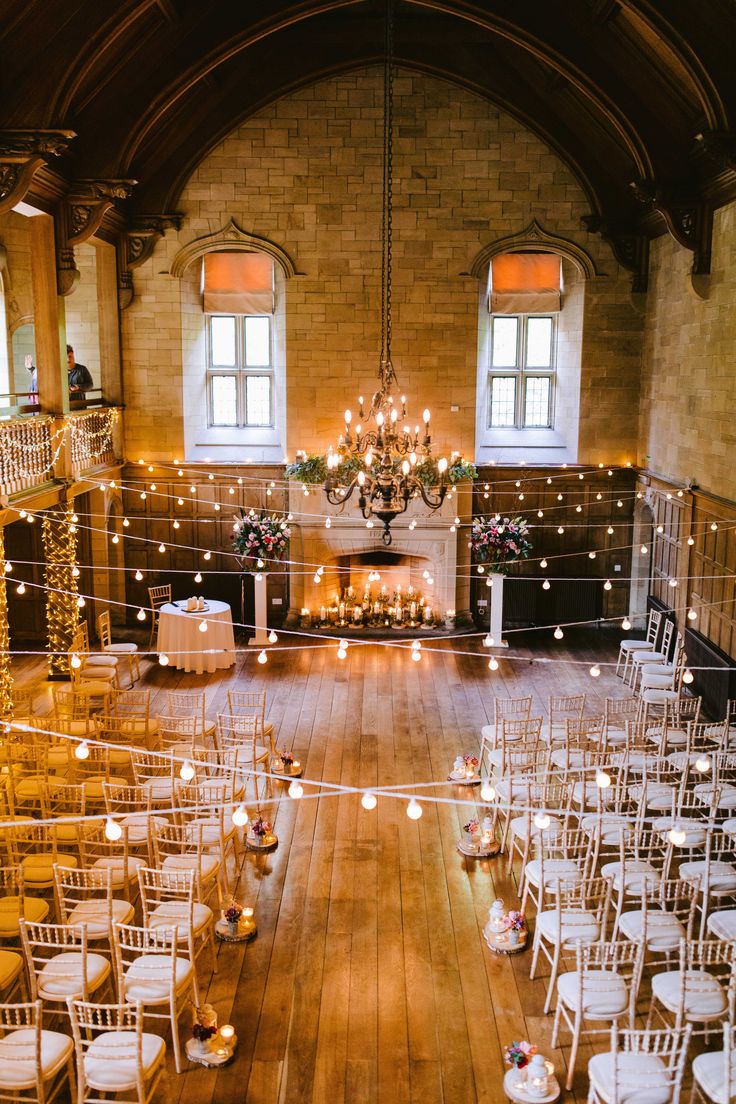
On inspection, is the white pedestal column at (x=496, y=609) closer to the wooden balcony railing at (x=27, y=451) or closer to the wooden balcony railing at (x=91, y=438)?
the wooden balcony railing at (x=91, y=438)

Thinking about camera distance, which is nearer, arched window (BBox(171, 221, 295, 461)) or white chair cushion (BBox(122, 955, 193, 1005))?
white chair cushion (BBox(122, 955, 193, 1005))

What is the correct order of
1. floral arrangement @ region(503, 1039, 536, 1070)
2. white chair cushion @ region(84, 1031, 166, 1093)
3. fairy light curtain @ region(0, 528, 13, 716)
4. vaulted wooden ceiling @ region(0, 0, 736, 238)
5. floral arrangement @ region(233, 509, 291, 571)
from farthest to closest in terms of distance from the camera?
floral arrangement @ region(233, 509, 291, 571), fairy light curtain @ region(0, 528, 13, 716), vaulted wooden ceiling @ region(0, 0, 736, 238), floral arrangement @ region(503, 1039, 536, 1070), white chair cushion @ region(84, 1031, 166, 1093)

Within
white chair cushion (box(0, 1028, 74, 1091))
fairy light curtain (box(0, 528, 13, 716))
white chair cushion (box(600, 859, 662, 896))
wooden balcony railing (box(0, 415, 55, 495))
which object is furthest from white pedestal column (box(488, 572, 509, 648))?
white chair cushion (box(0, 1028, 74, 1091))

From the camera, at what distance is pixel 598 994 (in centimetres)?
664

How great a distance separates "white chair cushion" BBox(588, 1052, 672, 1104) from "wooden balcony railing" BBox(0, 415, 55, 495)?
9.13 m

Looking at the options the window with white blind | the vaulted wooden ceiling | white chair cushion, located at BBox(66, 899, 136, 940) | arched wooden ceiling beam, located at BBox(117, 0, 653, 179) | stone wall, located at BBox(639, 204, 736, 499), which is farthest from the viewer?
the window with white blind

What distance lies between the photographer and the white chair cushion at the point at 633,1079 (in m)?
5.75

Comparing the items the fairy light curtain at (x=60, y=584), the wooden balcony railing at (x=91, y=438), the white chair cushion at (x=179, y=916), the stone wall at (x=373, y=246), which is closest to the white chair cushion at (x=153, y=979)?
the white chair cushion at (x=179, y=916)

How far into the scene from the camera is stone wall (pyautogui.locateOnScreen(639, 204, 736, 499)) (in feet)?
40.7

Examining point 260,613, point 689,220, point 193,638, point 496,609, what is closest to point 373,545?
point 260,613

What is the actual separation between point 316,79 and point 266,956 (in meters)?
13.3

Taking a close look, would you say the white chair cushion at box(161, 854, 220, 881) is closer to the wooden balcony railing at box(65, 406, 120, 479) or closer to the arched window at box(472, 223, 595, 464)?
the wooden balcony railing at box(65, 406, 120, 479)

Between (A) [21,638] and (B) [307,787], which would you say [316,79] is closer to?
(A) [21,638]

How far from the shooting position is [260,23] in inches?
507
